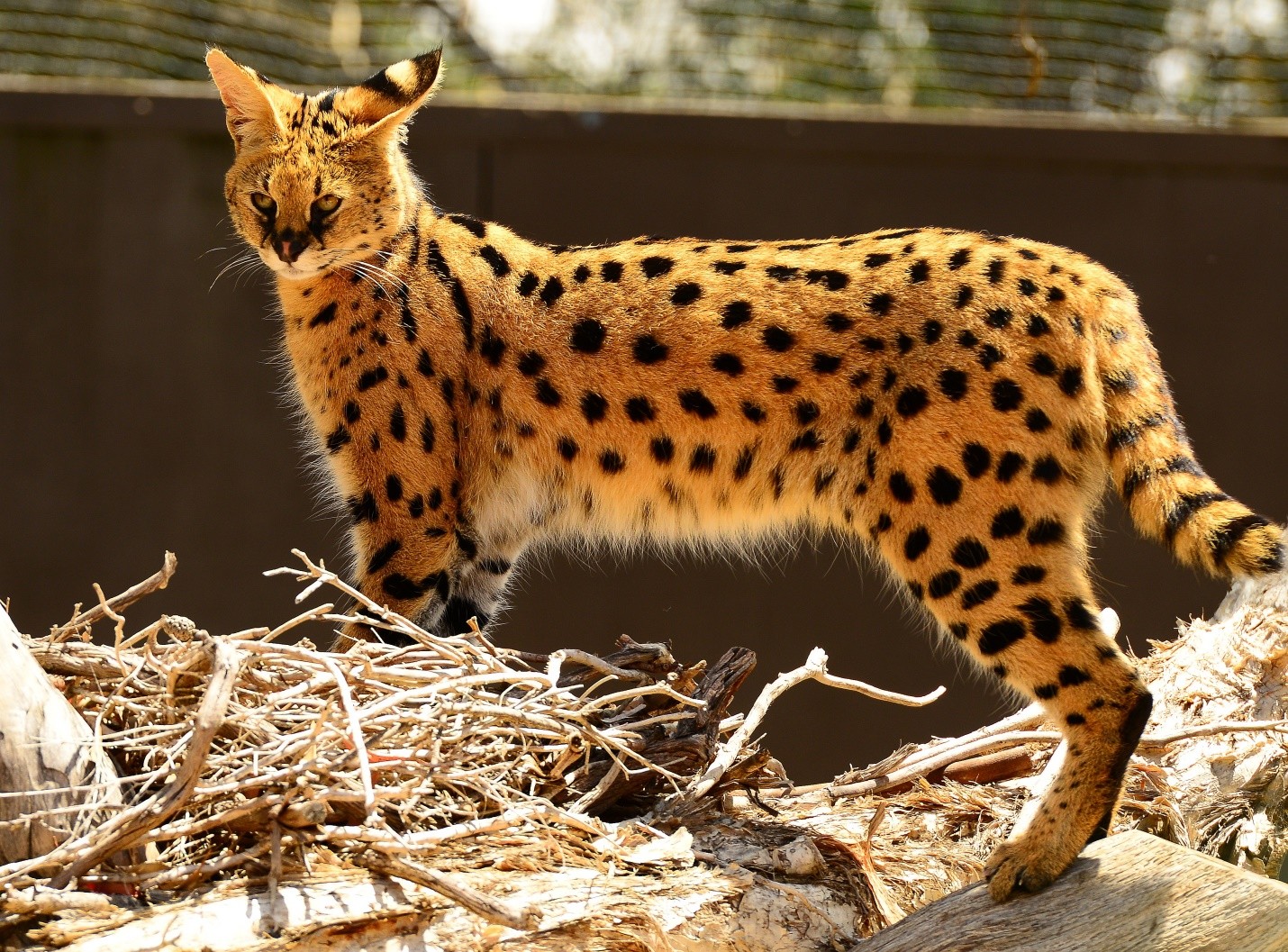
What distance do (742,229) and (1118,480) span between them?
11.2 feet

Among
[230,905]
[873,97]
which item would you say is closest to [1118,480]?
[230,905]

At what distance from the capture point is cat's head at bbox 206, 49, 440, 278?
15.5ft

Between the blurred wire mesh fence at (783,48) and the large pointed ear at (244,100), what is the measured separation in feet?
7.84

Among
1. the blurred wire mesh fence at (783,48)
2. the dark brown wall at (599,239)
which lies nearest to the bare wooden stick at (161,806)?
the dark brown wall at (599,239)

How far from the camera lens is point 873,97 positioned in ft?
24.3

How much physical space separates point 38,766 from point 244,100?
8.74 feet

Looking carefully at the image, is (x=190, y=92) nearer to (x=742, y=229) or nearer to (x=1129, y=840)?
(x=742, y=229)

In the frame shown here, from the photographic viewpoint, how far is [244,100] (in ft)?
15.9

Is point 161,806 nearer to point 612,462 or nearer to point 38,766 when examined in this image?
point 38,766

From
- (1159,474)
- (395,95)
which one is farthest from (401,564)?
(1159,474)

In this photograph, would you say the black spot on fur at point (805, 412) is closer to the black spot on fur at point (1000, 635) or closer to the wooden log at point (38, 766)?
the black spot on fur at point (1000, 635)

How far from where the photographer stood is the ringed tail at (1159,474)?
362 centimetres

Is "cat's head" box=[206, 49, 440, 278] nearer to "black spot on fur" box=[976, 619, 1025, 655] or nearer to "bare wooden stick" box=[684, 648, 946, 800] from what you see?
"bare wooden stick" box=[684, 648, 946, 800]

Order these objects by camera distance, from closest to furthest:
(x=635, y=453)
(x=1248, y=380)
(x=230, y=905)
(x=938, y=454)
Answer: (x=230, y=905), (x=938, y=454), (x=635, y=453), (x=1248, y=380)
